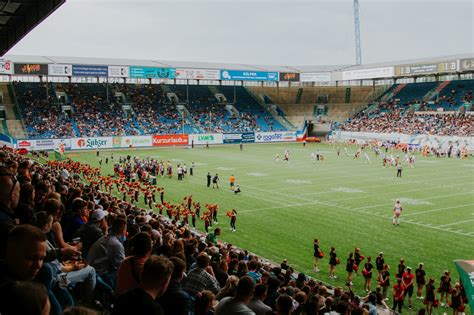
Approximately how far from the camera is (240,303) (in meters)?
5.04

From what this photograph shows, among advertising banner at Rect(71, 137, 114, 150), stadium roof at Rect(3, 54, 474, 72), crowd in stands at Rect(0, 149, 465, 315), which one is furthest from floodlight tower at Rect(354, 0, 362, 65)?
crowd in stands at Rect(0, 149, 465, 315)

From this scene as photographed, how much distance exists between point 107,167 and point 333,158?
21717 millimetres

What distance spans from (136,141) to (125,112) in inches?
289

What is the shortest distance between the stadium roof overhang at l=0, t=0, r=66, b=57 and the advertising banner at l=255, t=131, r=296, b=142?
55.0 meters

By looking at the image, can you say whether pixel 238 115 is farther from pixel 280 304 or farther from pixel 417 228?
pixel 280 304

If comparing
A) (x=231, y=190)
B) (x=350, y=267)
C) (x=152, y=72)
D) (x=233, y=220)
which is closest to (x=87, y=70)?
(x=152, y=72)

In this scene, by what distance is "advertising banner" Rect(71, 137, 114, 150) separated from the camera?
58.0 metres

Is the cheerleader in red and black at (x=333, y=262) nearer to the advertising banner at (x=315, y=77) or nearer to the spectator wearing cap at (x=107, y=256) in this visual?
the spectator wearing cap at (x=107, y=256)

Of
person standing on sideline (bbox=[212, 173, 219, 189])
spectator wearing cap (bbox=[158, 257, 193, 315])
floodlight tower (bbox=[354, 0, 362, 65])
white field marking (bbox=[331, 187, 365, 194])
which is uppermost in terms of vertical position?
floodlight tower (bbox=[354, 0, 362, 65])

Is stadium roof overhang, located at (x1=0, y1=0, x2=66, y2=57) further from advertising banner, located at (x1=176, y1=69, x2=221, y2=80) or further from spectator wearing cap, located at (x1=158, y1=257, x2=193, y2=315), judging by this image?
advertising banner, located at (x1=176, y1=69, x2=221, y2=80)

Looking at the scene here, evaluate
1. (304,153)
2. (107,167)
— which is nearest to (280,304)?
(107,167)

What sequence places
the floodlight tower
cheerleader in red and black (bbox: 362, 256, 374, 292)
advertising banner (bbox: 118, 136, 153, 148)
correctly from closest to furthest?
cheerleader in red and black (bbox: 362, 256, 374, 292) < advertising banner (bbox: 118, 136, 153, 148) < the floodlight tower

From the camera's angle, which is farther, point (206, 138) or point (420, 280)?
point (206, 138)

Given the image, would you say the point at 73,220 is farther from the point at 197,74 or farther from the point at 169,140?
the point at 197,74
